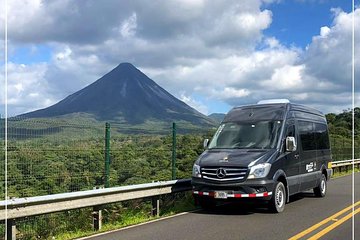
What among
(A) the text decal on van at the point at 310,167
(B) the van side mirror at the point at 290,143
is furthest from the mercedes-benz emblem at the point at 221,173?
(A) the text decal on van at the point at 310,167

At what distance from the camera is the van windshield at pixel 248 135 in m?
11.3

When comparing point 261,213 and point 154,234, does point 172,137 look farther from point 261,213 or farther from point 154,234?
point 154,234

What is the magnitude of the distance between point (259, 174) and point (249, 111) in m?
2.40

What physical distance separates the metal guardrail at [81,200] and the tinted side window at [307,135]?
349 cm

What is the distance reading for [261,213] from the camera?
425 inches

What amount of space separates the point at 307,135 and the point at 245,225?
498 centimetres

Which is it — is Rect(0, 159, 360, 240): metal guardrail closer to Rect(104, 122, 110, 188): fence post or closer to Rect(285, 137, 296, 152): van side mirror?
Rect(104, 122, 110, 188): fence post

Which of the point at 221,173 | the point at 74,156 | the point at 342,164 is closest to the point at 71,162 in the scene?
the point at 74,156

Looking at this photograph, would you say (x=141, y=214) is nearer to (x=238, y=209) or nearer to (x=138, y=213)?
(x=138, y=213)

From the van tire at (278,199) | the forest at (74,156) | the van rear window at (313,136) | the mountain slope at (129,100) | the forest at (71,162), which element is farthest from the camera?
the mountain slope at (129,100)

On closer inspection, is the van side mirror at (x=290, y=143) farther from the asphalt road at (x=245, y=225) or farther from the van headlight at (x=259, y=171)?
the asphalt road at (x=245, y=225)

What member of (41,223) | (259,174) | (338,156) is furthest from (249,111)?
(338,156)

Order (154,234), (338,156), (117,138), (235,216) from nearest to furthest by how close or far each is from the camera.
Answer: (154,234)
(235,216)
(117,138)
(338,156)

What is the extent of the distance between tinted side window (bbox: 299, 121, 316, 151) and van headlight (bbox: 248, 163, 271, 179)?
8.73 feet
